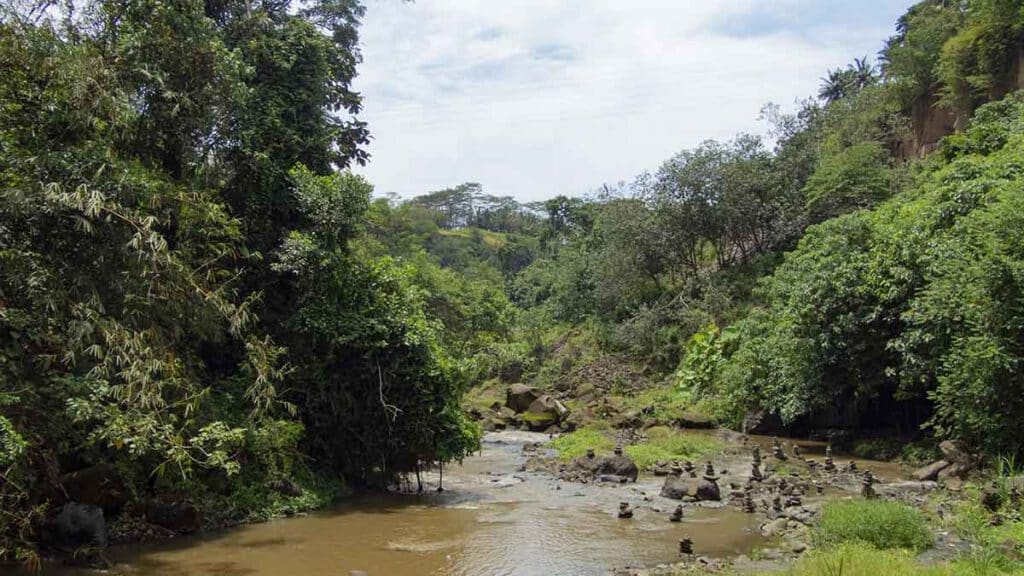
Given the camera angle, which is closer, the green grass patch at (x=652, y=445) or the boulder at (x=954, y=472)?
the boulder at (x=954, y=472)

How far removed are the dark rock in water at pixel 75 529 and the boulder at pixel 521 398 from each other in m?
22.1

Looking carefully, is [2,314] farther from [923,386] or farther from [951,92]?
[951,92]

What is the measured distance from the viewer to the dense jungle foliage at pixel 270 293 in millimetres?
10453

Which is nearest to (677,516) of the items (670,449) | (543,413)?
(670,449)

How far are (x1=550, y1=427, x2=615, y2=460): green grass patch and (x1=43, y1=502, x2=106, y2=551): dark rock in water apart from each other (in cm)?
1280

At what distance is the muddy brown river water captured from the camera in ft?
36.4

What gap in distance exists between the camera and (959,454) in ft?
52.6

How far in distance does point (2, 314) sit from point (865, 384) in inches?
766

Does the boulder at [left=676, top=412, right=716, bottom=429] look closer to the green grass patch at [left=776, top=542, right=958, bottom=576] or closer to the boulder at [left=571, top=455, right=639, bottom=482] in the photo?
the boulder at [left=571, top=455, right=639, bottom=482]

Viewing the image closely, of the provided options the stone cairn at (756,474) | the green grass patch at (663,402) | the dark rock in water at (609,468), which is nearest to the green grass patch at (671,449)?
the dark rock in water at (609,468)

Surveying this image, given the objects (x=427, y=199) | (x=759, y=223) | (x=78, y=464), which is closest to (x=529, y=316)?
(x=759, y=223)

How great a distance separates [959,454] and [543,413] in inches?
660

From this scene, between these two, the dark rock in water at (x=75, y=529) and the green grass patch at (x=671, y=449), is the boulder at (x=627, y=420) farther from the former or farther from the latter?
the dark rock in water at (x=75, y=529)

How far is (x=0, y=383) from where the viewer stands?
31.2 ft
